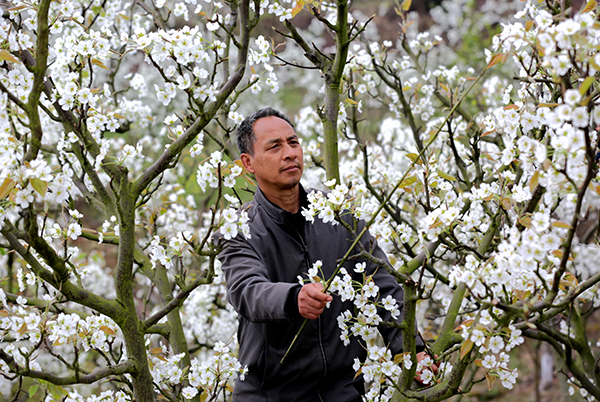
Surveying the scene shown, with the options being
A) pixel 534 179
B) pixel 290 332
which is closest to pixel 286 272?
pixel 290 332

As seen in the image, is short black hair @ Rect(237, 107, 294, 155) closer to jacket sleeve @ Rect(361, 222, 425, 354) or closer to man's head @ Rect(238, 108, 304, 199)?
man's head @ Rect(238, 108, 304, 199)

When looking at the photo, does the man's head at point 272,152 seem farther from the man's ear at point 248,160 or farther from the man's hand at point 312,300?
the man's hand at point 312,300

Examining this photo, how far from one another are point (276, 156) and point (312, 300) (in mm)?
948

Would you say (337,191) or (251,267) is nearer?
(337,191)

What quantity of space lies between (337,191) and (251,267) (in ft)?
2.06

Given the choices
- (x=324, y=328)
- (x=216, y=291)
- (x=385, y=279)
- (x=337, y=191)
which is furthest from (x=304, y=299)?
(x=216, y=291)

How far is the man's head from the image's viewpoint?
2760 millimetres

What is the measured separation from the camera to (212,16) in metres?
2.48

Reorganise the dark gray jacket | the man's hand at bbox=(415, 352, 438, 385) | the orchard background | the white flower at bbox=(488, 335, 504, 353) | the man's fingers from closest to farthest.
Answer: the orchard background < the white flower at bbox=(488, 335, 504, 353) < the man's fingers < the man's hand at bbox=(415, 352, 438, 385) < the dark gray jacket

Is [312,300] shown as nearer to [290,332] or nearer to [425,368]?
[290,332]

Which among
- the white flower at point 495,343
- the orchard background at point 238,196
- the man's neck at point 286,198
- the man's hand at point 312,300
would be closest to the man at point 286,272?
the man's neck at point 286,198

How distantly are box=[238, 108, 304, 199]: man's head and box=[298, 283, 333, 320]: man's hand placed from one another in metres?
0.80

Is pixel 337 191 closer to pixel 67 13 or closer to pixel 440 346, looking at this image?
pixel 440 346

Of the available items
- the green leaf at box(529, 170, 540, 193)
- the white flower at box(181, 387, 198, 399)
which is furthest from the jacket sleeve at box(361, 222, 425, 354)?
the green leaf at box(529, 170, 540, 193)
